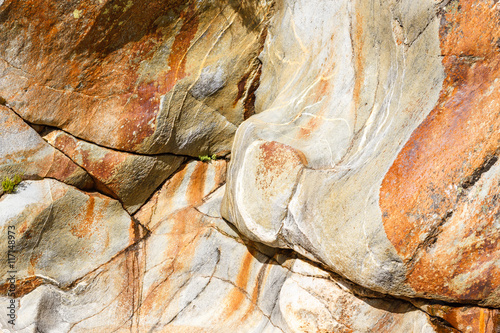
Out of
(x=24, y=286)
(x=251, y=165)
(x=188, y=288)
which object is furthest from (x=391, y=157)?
(x=24, y=286)

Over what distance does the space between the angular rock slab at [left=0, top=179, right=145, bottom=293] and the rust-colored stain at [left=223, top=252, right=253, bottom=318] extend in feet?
4.07

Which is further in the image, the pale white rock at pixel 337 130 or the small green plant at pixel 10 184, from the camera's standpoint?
the small green plant at pixel 10 184

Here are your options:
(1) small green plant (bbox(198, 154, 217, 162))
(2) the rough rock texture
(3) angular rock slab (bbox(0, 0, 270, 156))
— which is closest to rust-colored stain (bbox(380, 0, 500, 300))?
(2) the rough rock texture

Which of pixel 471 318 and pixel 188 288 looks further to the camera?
pixel 188 288

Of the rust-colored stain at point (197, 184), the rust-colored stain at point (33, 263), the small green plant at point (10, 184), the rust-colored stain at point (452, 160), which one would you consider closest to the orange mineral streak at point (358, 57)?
the rust-colored stain at point (452, 160)

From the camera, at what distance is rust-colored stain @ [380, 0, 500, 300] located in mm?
2824

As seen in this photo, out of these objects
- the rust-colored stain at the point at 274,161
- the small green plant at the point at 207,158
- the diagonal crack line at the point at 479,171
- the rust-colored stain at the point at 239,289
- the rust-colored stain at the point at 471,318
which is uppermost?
the small green plant at the point at 207,158

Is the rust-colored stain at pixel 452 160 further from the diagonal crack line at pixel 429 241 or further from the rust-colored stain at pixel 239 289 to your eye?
the rust-colored stain at pixel 239 289

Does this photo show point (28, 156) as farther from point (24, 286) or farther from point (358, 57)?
point (358, 57)

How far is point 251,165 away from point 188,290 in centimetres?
165

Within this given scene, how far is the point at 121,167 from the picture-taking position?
15.5ft

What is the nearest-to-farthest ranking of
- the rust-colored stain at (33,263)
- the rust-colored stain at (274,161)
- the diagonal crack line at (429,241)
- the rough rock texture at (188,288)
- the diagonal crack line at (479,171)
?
the diagonal crack line at (479,171) < the diagonal crack line at (429,241) < the rust-colored stain at (274,161) < the rough rock texture at (188,288) < the rust-colored stain at (33,263)

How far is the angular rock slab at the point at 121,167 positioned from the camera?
15.0 feet

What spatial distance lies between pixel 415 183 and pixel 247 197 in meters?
1.63
